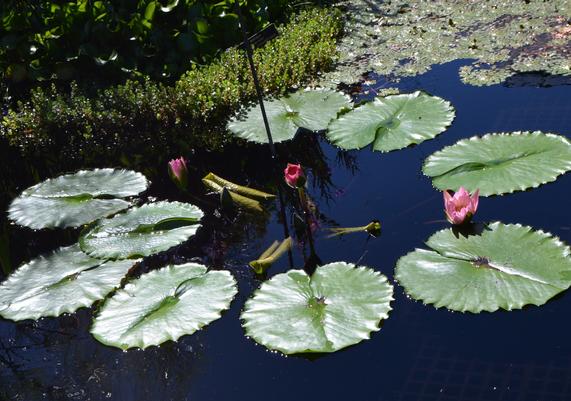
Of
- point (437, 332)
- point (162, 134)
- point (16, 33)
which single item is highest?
point (16, 33)

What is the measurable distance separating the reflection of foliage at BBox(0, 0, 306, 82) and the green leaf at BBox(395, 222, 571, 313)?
8.63 feet

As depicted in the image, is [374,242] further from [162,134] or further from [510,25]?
[510,25]

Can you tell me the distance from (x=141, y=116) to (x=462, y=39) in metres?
2.28

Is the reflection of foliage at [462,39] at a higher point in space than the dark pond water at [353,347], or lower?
higher

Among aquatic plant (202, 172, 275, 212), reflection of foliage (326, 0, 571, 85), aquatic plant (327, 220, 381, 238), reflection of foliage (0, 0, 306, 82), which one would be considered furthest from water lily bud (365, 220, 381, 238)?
reflection of foliage (0, 0, 306, 82)

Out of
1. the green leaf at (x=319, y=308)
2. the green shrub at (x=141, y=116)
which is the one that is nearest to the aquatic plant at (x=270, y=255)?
the green leaf at (x=319, y=308)

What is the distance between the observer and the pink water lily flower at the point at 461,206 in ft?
10.5

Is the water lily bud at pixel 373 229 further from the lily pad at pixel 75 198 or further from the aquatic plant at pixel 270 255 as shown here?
the lily pad at pixel 75 198

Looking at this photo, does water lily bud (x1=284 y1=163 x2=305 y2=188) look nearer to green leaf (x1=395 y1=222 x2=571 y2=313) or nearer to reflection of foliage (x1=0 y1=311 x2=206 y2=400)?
green leaf (x1=395 y1=222 x2=571 y2=313)

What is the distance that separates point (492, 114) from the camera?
4277 mm

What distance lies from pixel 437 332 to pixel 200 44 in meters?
3.06

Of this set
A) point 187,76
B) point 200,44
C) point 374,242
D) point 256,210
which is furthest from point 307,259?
point 200,44

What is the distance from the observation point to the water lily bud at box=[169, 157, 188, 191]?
3967mm

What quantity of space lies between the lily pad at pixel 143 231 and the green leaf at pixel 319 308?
2.14 ft
